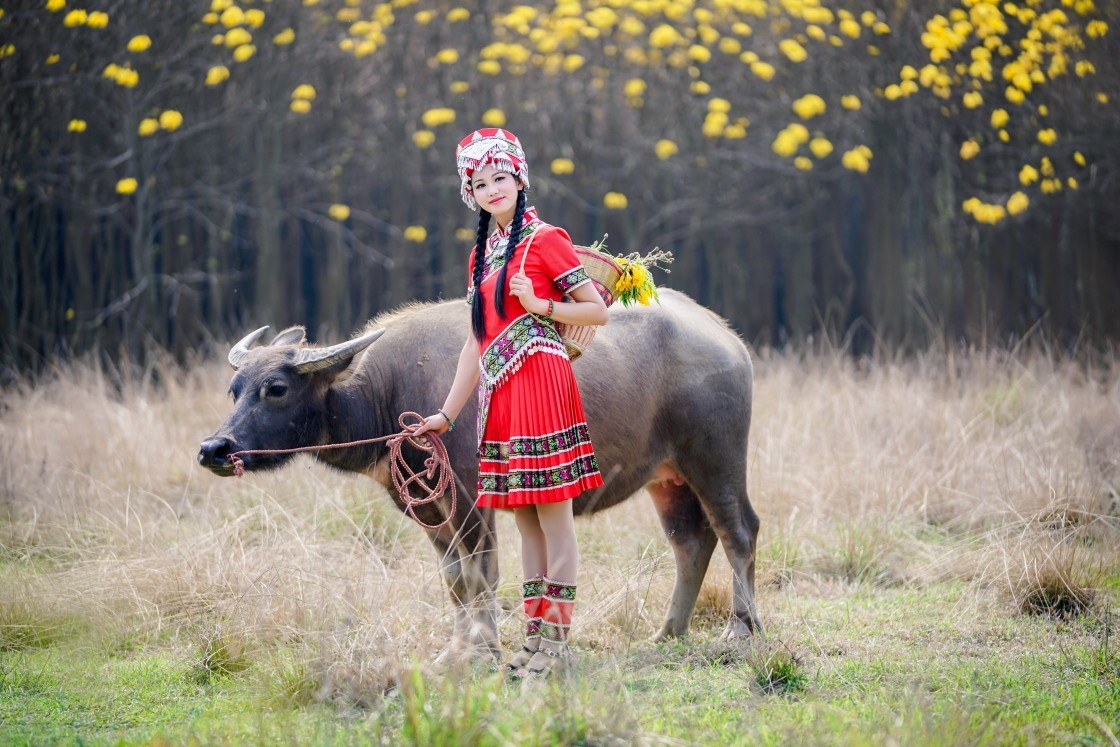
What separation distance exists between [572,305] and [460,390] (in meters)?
0.55

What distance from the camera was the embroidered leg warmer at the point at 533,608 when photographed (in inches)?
157

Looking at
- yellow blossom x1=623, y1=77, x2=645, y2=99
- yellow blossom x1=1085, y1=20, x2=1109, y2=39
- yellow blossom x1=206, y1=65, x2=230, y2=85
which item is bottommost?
yellow blossom x1=623, y1=77, x2=645, y2=99

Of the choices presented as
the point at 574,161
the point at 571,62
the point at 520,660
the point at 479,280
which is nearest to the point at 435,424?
the point at 479,280

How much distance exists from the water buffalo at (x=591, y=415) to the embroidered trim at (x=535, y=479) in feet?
1.42

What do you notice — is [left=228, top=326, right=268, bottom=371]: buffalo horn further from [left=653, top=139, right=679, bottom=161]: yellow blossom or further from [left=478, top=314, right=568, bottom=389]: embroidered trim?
[left=653, top=139, right=679, bottom=161]: yellow blossom

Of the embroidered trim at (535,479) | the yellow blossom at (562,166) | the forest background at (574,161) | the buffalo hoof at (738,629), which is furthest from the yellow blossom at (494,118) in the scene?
the embroidered trim at (535,479)

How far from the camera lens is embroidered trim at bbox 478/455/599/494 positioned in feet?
13.0

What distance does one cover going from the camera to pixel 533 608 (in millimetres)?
4043

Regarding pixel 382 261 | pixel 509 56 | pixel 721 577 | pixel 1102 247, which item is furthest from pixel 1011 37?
pixel 721 577

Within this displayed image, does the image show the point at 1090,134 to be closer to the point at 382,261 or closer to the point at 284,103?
the point at 382,261

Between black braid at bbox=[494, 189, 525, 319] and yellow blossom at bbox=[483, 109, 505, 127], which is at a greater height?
yellow blossom at bbox=[483, 109, 505, 127]

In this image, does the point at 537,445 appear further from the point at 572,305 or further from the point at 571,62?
the point at 571,62

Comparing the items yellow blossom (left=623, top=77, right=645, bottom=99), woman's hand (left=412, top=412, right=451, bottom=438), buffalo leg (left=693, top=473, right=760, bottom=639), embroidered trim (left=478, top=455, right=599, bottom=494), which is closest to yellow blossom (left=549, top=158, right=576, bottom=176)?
yellow blossom (left=623, top=77, right=645, bottom=99)

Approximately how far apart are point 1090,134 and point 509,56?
520 centimetres
